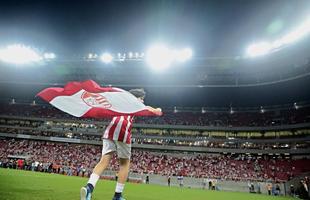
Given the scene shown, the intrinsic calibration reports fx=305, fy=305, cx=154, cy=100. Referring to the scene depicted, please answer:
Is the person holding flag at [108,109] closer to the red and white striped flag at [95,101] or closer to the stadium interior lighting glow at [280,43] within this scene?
the red and white striped flag at [95,101]

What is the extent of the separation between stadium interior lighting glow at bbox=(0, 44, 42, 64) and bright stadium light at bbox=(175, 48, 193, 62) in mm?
25695

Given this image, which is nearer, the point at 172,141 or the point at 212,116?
the point at 172,141

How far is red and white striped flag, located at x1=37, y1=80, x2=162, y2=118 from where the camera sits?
231 inches

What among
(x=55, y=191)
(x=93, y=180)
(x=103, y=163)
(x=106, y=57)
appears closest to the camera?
(x=93, y=180)

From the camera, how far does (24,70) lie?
5988cm

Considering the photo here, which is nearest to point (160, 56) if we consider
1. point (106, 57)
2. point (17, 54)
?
point (106, 57)

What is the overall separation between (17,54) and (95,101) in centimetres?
5274

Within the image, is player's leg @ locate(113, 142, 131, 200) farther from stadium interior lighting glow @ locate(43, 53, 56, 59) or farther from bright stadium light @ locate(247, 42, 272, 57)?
stadium interior lighting glow @ locate(43, 53, 56, 59)

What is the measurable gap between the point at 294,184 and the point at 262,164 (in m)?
8.26

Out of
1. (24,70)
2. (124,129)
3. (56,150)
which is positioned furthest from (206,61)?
(124,129)

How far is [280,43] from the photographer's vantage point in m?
42.1

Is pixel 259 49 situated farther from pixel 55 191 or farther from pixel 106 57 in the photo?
pixel 55 191

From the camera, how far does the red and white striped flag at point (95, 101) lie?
19.2ft

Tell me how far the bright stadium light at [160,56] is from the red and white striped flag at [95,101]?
1714 inches
